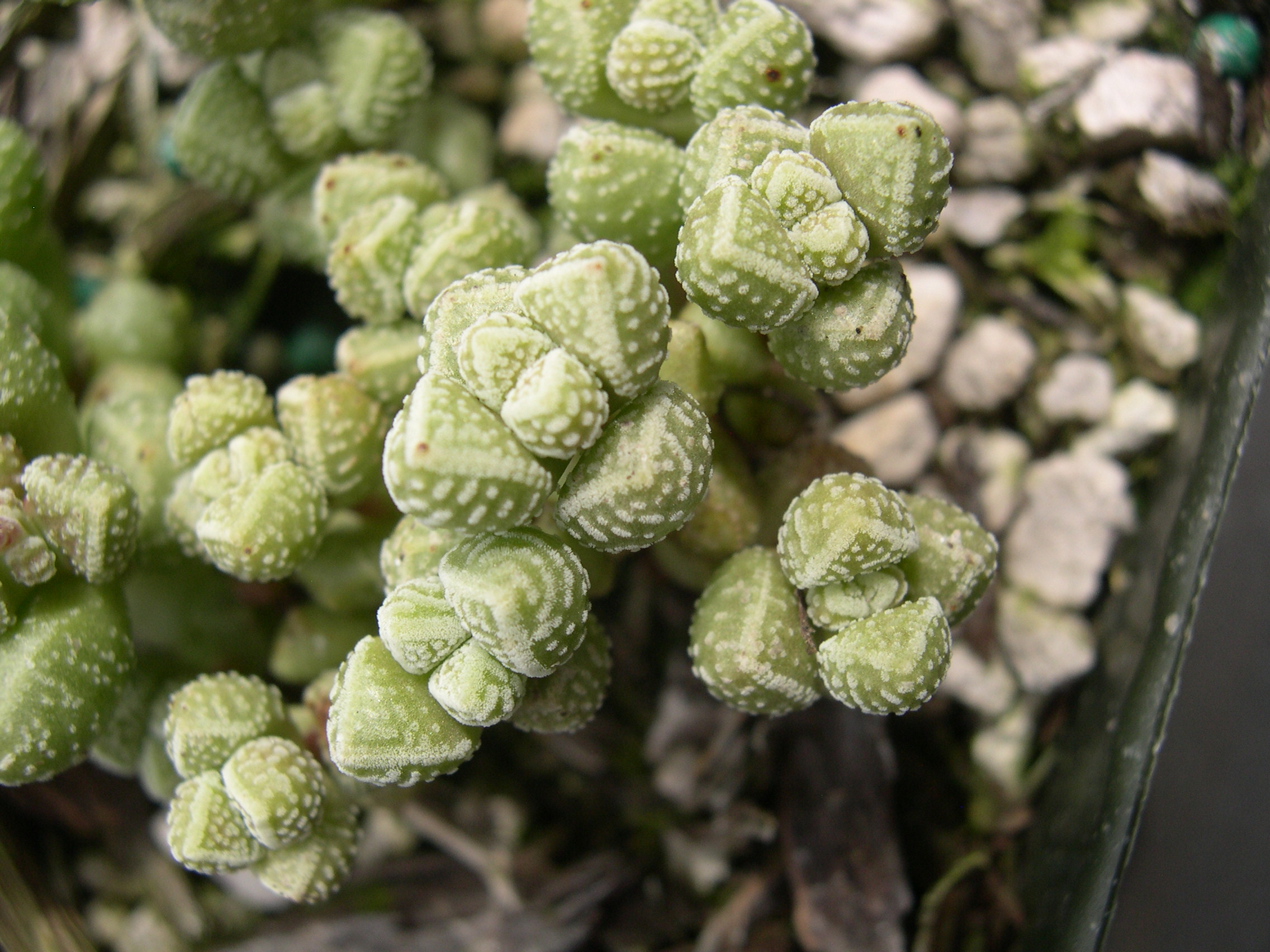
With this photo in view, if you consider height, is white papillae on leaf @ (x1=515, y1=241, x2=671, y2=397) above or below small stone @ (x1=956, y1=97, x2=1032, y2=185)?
above

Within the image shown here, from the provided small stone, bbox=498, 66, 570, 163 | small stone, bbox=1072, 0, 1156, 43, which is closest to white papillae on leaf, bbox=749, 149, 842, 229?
small stone, bbox=498, 66, 570, 163

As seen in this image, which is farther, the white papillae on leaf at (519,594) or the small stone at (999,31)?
the small stone at (999,31)

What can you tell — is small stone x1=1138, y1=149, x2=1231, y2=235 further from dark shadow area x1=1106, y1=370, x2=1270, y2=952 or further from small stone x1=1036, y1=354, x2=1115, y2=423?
dark shadow area x1=1106, y1=370, x2=1270, y2=952

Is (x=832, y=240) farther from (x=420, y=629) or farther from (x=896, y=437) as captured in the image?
(x=896, y=437)

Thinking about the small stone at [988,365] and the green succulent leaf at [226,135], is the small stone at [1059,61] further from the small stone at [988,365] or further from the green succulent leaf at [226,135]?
the green succulent leaf at [226,135]

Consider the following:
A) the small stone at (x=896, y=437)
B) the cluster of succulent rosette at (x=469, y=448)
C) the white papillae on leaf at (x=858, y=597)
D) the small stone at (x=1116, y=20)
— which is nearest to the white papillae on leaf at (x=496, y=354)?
the cluster of succulent rosette at (x=469, y=448)

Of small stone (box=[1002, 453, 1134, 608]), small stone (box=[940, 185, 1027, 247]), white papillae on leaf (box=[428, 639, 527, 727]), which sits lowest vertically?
small stone (box=[1002, 453, 1134, 608])

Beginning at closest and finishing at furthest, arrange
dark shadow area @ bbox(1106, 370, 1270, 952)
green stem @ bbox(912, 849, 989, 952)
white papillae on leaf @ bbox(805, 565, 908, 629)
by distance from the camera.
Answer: white papillae on leaf @ bbox(805, 565, 908, 629)
dark shadow area @ bbox(1106, 370, 1270, 952)
green stem @ bbox(912, 849, 989, 952)

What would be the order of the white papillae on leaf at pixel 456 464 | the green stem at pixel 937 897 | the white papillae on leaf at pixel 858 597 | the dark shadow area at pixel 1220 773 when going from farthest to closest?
1. the green stem at pixel 937 897
2. the dark shadow area at pixel 1220 773
3. the white papillae on leaf at pixel 858 597
4. the white papillae on leaf at pixel 456 464
